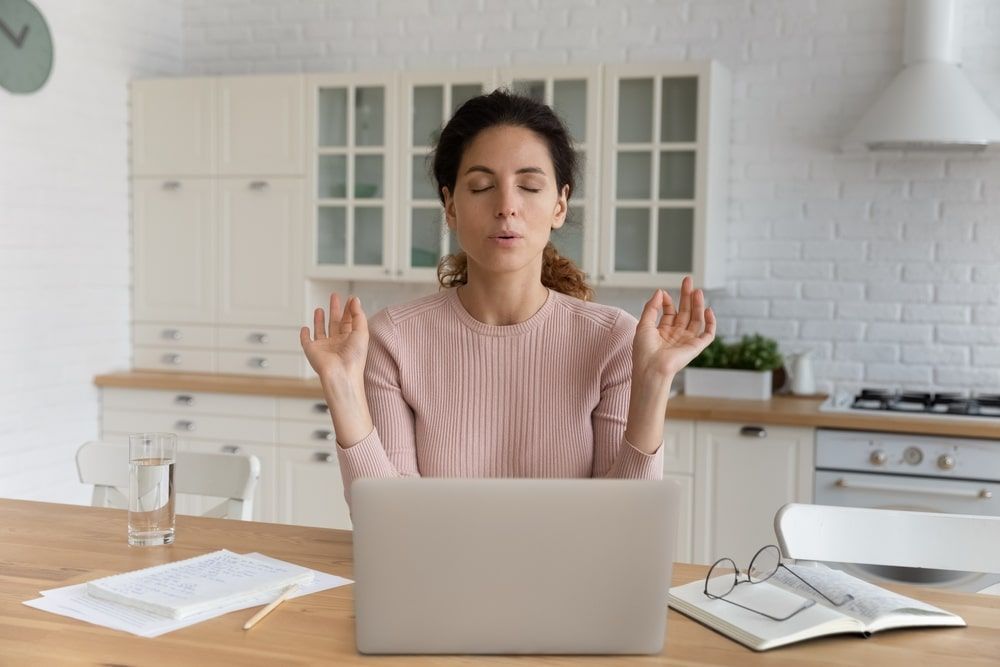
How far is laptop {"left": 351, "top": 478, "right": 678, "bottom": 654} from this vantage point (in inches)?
50.6

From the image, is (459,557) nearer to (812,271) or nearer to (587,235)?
(587,235)

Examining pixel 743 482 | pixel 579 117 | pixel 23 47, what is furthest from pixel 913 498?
pixel 23 47

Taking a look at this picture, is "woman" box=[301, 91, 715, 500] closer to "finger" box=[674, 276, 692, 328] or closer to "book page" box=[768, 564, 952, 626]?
→ "finger" box=[674, 276, 692, 328]

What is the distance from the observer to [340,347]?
1.71m

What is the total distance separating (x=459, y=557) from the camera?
50.8 inches

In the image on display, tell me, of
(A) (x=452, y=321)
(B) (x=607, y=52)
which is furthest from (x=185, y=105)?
(A) (x=452, y=321)

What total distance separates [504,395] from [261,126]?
2.61 meters

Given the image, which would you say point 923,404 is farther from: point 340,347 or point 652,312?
point 340,347

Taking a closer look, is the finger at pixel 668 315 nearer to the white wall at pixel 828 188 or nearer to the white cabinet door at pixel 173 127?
the white wall at pixel 828 188

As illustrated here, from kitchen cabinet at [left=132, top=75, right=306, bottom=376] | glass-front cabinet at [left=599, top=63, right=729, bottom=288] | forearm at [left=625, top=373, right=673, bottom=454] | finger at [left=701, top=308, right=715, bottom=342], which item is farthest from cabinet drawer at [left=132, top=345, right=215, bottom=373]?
finger at [left=701, top=308, right=715, bottom=342]

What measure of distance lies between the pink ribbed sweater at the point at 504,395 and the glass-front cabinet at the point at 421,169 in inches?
83.0

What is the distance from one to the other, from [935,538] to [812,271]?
2.19m

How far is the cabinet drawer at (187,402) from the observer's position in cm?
405

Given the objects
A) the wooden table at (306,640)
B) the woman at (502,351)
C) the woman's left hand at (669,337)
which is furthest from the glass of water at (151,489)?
the woman's left hand at (669,337)
